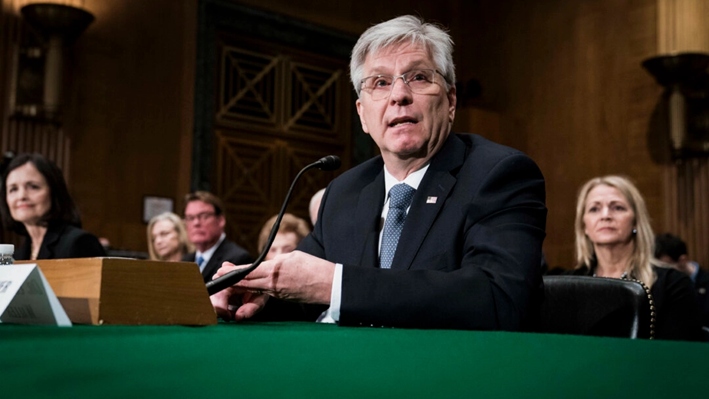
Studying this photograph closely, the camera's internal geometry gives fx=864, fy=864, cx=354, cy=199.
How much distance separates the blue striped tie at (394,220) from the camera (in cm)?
210

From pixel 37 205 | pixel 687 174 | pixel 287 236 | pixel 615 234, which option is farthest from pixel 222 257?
pixel 687 174

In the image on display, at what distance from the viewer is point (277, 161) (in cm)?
852

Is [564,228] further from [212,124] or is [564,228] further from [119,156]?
[119,156]

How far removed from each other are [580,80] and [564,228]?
1.53 metres

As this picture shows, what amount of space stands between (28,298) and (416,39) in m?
1.31

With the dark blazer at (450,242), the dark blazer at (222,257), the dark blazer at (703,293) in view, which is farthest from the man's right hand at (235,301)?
the dark blazer at (703,293)

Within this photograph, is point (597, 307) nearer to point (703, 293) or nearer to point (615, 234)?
point (615, 234)

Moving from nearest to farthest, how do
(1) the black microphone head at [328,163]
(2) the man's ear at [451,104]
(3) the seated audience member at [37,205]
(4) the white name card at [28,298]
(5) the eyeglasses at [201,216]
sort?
1. (4) the white name card at [28,298]
2. (1) the black microphone head at [328,163]
3. (2) the man's ear at [451,104]
4. (3) the seated audience member at [37,205]
5. (5) the eyeglasses at [201,216]

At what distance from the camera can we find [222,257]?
17.8 feet

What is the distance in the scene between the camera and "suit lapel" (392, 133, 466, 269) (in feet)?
6.60

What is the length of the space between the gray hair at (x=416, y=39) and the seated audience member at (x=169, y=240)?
13.8 ft

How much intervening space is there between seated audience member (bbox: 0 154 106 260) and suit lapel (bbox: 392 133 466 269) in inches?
90.6

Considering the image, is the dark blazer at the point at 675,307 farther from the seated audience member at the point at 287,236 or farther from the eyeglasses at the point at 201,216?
the eyeglasses at the point at 201,216

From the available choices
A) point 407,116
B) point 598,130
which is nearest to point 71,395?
point 407,116
